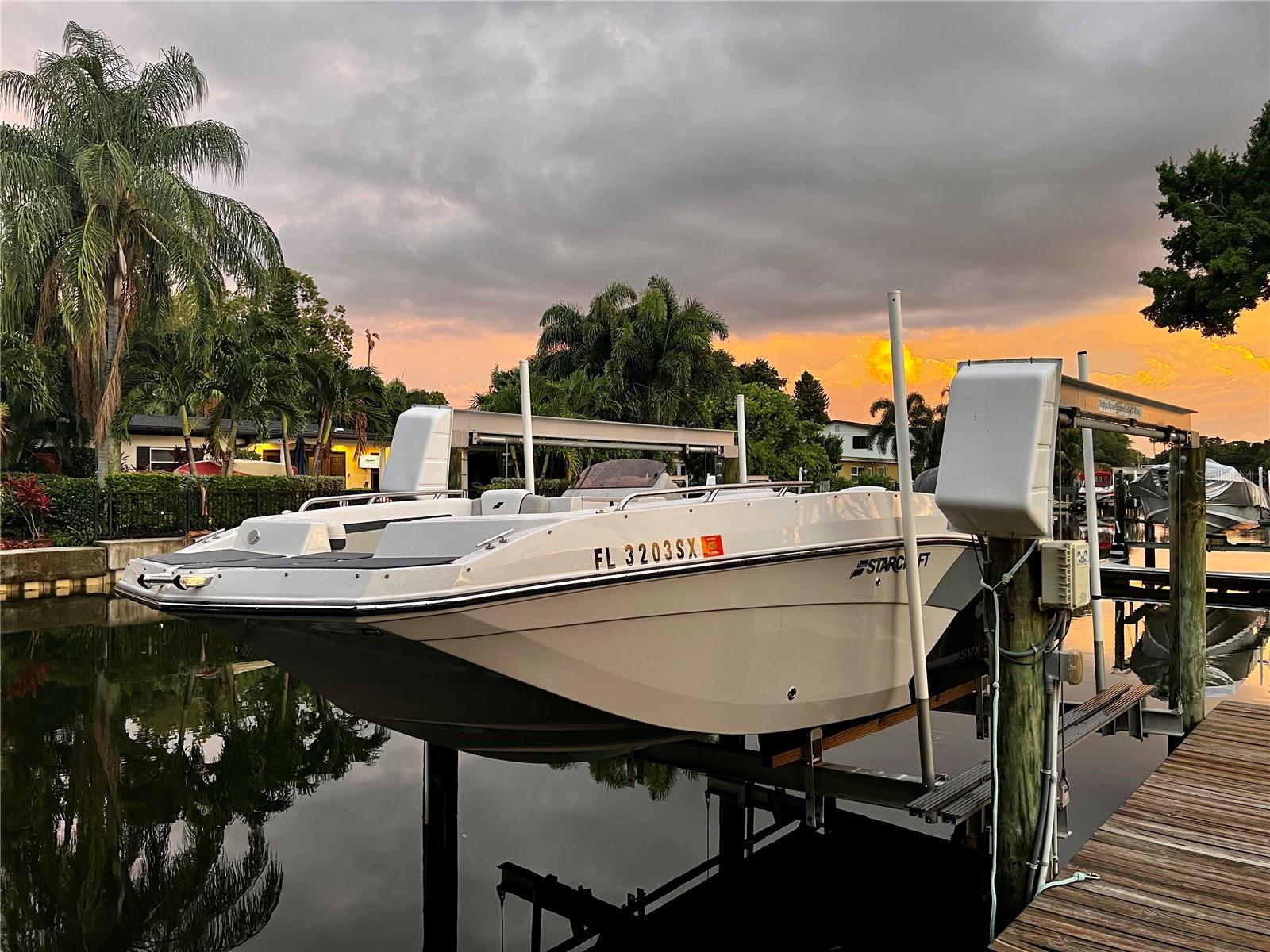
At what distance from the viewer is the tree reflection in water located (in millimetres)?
5438

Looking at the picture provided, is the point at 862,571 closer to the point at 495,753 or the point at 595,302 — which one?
the point at 495,753

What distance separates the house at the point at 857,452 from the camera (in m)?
49.3

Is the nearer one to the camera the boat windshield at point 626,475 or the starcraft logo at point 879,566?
the starcraft logo at point 879,566

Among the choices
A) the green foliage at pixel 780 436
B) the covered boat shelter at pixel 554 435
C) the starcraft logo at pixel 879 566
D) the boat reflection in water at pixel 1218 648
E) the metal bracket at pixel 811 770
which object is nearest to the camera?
the starcraft logo at pixel 879 566

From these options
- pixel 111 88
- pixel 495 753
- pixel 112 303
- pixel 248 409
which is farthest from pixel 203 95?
pixel 495 753

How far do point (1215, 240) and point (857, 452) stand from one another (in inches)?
1486

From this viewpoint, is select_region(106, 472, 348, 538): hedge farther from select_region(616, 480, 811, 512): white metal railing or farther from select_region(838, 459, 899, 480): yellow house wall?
select_region(838, 459, 899, 480): yellow house wall

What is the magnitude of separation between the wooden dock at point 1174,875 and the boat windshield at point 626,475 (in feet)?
11.1

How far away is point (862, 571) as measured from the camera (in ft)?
16.7

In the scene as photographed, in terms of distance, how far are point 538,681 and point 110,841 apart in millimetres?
4278

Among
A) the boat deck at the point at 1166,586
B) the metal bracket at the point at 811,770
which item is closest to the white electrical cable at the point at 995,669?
the metal bracket at the point at 811,770

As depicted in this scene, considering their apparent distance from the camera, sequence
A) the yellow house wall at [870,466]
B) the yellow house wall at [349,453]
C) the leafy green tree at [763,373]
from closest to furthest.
Result: the yellow house wall at [349,453] → the yellow house wall at [870,466] → the leafy green tree at [763,373]

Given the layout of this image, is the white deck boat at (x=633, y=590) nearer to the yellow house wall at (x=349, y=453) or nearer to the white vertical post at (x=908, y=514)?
the white vertical post at (x=908, y=514)

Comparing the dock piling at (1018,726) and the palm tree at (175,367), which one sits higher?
the palm tree at (175,367)
